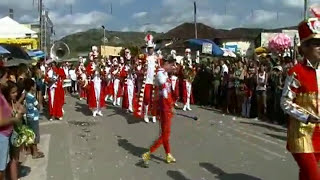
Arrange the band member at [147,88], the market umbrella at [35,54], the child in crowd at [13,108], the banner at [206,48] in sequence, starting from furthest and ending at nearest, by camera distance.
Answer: the banner at [206,48] → the market umbrella at [35,54] → the band member at [147,88] → the child in crowd at [13,108]

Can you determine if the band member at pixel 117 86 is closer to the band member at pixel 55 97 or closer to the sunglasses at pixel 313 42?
the band member at pixel 55 97

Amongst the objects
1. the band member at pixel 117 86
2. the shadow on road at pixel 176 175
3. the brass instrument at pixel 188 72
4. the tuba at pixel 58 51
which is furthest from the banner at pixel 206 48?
the shadow on road at pixel 176 175

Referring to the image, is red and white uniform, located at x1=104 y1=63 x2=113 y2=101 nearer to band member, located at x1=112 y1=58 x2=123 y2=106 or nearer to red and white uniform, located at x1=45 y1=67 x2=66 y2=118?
band member, located at x1=112 y1=58 x2=123 y2=106

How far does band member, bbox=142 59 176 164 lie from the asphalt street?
0.23 m

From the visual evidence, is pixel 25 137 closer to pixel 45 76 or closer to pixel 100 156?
pixel 100 156

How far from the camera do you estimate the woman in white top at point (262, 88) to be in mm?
15242

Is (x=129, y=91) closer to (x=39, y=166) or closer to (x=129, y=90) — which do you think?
(x=129, y=90)

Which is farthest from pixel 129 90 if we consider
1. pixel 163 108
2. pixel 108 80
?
pixel 163 108

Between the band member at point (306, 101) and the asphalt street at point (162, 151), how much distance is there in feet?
10.3

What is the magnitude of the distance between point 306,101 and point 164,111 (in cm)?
429

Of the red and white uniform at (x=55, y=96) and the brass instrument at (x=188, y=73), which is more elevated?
the brass instrument at (x=188, y=73)

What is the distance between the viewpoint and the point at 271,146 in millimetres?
10688

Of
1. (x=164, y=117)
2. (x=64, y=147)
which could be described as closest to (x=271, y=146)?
(x=164, y=117)

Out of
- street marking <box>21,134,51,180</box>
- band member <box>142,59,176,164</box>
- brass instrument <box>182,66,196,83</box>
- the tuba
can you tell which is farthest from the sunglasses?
the tuba
